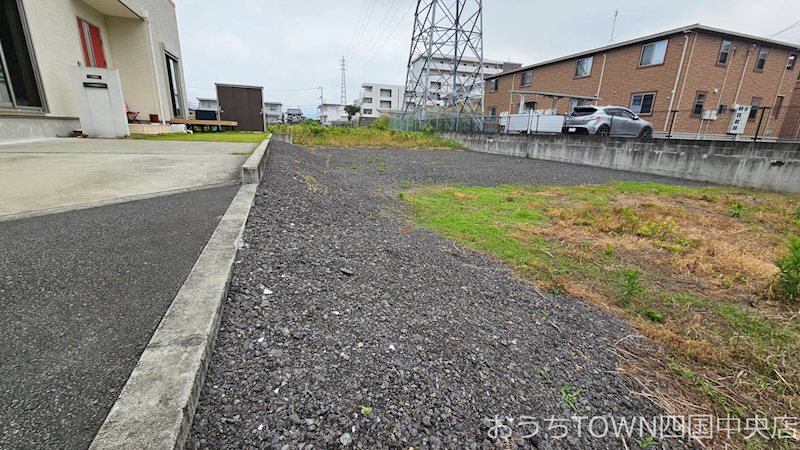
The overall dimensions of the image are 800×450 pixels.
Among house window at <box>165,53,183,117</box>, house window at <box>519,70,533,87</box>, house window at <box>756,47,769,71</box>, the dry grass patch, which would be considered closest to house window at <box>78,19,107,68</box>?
house window at <box>165,53,183,117</box>

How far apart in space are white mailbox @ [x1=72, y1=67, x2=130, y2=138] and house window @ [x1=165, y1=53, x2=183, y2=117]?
557cm

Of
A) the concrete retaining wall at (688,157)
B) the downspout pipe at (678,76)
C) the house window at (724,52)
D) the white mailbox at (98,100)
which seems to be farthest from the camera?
the house window at (724,52)

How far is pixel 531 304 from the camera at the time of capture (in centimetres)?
213

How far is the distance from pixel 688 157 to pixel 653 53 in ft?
34.7

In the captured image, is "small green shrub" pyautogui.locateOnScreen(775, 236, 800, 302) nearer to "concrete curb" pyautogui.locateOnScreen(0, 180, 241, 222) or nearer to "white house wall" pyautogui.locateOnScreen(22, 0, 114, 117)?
"concrete curb" pyautogui.locateOnScreen(0, 180, 241, 222)

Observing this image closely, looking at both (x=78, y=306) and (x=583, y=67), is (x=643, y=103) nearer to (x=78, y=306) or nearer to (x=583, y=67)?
(x=583, y=67)

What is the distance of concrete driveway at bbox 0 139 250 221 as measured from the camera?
3.04 m

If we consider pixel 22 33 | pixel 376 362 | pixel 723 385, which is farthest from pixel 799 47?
pixel 22 33

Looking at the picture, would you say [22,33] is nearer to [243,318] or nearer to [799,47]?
[243,318]

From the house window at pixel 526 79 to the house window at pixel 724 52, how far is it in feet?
30.9

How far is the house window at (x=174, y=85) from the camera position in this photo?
1388cm

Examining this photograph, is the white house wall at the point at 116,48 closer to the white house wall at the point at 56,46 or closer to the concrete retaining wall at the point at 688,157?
the white house wall at the point at 56,46

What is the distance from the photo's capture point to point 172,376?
1.08m

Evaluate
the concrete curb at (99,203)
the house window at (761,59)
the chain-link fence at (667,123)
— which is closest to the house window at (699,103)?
the chain-link fence at (667,123)
